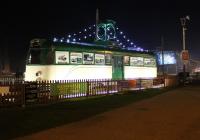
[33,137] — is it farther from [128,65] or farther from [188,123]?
[128,65]

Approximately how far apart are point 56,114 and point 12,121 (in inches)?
90.8

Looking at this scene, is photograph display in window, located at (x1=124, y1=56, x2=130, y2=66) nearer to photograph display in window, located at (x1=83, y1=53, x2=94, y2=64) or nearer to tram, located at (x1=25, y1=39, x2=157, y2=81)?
tram, located at (x1=25, y1=39, x2=157, y2=81)

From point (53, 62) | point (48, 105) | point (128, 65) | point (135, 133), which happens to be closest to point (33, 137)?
point (135, 133)

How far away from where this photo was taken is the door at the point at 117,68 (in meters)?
29.7

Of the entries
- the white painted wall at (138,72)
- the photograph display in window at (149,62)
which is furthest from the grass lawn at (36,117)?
the photograph display in window at (149,62)

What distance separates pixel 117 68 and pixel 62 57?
24.3 feet

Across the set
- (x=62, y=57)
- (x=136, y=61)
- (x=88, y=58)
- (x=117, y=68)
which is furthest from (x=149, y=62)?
(x=62, y=57)

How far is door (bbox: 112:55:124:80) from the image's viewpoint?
29.7 m

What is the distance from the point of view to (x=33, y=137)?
10688mm

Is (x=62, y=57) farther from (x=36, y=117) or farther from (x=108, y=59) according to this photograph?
(x=36, y=117)

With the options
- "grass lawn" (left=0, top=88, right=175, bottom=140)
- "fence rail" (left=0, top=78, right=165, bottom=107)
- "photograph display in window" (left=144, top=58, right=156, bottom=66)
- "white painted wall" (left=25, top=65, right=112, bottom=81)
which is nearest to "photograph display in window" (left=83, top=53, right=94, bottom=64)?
"white painted wall" (left=25, top=65, right=112, bottom=81)

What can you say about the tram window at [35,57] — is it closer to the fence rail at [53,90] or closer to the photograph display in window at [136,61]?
the fence rail at [53,90]

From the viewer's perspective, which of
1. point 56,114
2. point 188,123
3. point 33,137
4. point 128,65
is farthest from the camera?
point 128,65

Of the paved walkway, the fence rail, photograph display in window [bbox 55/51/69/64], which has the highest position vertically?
photograph display in window [bbox 55/51/69/64]
